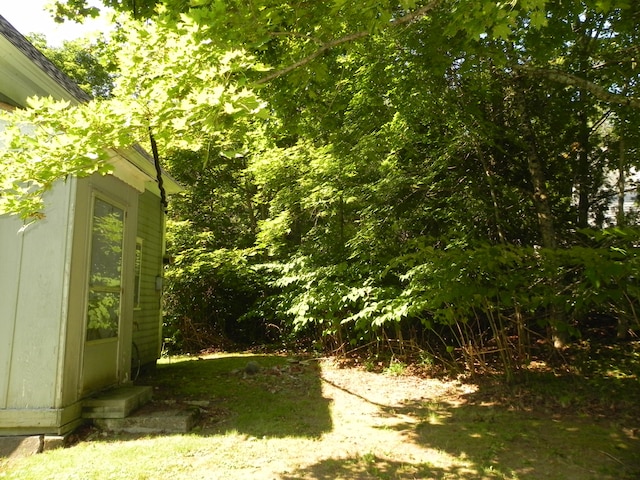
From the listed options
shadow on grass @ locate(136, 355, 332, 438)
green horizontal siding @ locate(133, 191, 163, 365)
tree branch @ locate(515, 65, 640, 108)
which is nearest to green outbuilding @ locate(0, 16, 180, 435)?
shadow on grass @ locate(136, 355, 332, 438)

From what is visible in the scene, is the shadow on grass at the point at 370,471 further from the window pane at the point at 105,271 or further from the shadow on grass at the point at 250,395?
the window pane at the point at 105,271

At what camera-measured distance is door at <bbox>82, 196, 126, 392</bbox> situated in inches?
212

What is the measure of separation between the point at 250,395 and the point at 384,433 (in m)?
2.59

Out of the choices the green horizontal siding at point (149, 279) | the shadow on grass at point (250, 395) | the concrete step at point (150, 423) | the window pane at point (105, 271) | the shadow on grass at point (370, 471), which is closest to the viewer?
the shadow on grass at point (370, 471)

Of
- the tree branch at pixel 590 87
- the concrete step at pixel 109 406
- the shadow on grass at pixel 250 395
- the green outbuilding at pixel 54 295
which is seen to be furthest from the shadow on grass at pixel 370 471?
the tree branch at pixel 590 87

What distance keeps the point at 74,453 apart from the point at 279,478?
217 centimetres

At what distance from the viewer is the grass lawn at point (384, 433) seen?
3.92 m

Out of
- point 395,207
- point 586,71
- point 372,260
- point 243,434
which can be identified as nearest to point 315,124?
point 395,207

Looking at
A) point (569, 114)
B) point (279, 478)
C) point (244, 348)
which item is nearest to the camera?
point (279, 478)

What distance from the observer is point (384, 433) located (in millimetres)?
5066

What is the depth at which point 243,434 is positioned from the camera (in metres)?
4.94

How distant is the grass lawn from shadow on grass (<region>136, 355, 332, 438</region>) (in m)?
0.03

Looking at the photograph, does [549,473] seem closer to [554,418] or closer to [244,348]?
[554,418]

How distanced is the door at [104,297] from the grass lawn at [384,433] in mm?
797
